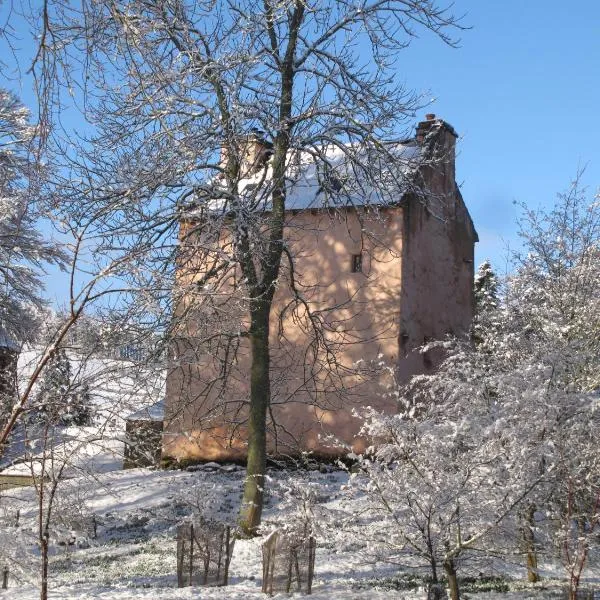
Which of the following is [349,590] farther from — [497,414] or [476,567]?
[497,414]

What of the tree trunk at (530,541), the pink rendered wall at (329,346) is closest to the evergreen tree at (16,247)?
the pink rendered wall at (329,346)

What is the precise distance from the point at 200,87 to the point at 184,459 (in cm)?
1207

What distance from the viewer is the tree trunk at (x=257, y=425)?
1485 cm

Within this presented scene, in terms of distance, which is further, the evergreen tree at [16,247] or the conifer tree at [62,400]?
the evergreen tree at [16,247]

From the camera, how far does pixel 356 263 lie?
23109 mm

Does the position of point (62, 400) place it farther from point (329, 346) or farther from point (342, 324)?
point (342, 324)

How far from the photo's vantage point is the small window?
23.0 m

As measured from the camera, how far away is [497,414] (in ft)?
32.3

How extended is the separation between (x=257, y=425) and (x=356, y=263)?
883 centimetres

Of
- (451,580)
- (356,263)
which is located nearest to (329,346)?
(356,263)

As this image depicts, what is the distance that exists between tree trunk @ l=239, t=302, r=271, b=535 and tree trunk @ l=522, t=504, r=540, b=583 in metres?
5.05

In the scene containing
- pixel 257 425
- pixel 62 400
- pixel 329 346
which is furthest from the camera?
pixel 329 346

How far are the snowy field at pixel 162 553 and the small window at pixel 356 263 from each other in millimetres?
5967

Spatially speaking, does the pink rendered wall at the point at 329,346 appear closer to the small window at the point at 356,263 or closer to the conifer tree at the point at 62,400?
the small window at the point at 356,263
